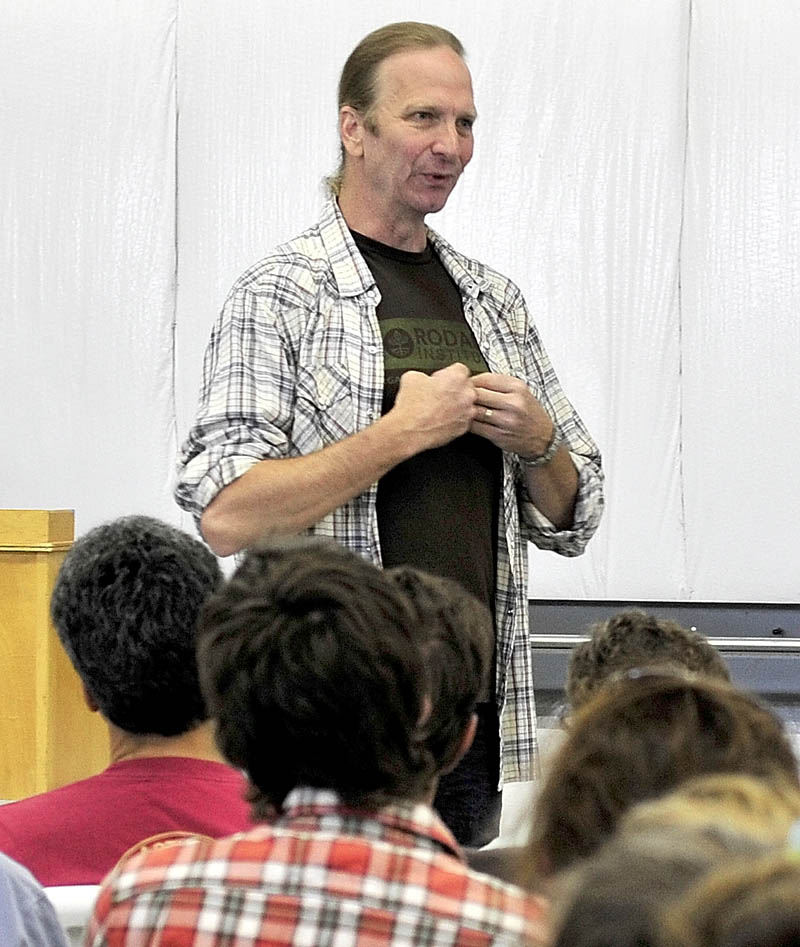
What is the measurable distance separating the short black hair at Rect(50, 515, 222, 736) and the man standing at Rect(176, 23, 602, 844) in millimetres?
331

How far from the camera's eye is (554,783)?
743 millimetres

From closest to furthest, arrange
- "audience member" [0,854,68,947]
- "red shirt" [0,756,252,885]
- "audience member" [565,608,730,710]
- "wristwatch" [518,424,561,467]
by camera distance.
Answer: "audience member" [0,854,68,947] → "red shirt" [0,756,252,885] → "audience member" [565,608,730,710] → "wristwatch" [518,424,561,467]

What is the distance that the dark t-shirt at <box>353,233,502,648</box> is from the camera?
1.90m

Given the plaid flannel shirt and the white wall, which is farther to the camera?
the white wall

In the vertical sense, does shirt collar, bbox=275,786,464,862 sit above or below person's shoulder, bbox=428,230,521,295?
below

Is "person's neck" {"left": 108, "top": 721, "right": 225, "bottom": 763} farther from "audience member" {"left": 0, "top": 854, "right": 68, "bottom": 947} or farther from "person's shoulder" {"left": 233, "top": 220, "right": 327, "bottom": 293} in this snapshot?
"person's shoulder" {"left": 233, "top": 220, "right": 327, "bottom": 293}

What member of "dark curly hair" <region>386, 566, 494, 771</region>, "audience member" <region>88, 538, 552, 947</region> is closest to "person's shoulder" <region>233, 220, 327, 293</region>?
"dark curly hair" <region>386, 566, 494, 771</region>

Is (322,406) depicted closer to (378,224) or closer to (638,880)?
(378,224)

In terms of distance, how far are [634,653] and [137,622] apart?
556 millimetres

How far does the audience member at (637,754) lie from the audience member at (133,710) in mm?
639

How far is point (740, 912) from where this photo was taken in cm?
46

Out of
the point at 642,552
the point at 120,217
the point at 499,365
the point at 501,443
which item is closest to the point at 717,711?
the point at 501,443

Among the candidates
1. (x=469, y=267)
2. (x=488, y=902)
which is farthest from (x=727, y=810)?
(x=469, y=267)

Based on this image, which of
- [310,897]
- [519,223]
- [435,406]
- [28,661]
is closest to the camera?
[310,897]
